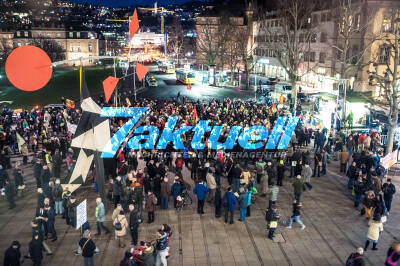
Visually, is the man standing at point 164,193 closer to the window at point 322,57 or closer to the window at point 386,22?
the window at point 386,22

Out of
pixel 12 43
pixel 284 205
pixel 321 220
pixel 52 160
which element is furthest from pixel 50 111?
pixel 12 43

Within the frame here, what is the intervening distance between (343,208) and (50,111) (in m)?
22.1

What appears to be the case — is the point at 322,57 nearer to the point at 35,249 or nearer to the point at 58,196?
the point at 58,196

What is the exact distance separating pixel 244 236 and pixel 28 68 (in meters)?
8.40

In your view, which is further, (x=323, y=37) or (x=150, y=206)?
(x=323, y=37)

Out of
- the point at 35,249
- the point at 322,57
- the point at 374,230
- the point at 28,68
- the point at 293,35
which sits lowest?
the point at 35,249

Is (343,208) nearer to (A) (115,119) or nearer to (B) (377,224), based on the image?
(B) (377,224)

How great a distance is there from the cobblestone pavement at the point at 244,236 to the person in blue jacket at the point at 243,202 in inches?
10.7

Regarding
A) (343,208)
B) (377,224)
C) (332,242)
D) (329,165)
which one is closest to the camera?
(377,224)

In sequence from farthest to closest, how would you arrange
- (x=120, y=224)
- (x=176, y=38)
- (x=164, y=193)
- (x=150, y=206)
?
(x=176, y=38) → (x=164, y=193) → (x=150, y=206) → (x=120, y=224)

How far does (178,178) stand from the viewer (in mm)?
12625

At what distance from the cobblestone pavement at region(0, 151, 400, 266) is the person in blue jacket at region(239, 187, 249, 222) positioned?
0.89 ft

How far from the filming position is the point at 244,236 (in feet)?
36.8

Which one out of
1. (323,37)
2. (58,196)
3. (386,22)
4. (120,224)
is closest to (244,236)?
(120,224)
